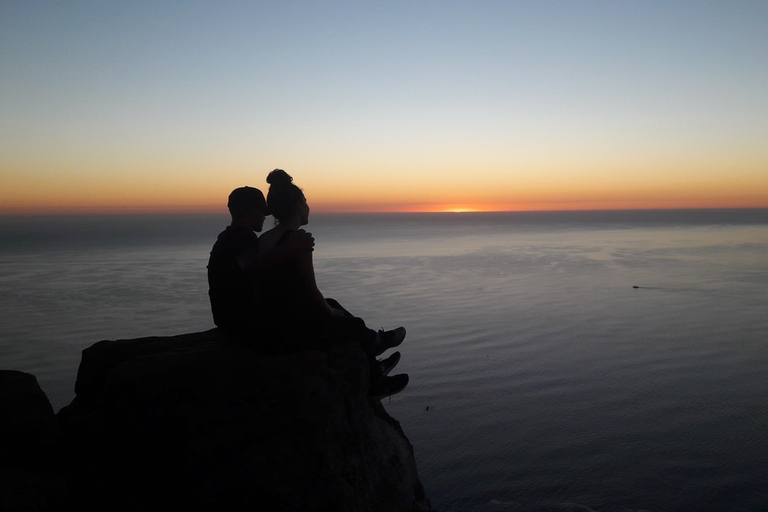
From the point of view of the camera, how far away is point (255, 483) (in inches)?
179

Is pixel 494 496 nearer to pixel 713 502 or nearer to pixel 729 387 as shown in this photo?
pixel 713 502

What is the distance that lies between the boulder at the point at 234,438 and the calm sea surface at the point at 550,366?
231 centimetres

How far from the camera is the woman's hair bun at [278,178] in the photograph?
5.20 m

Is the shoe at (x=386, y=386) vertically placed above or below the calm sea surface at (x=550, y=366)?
above

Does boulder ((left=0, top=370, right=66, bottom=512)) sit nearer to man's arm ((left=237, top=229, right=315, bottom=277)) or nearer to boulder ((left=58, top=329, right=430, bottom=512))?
boulder ((left=58, top=329, right=430, bottom=512))

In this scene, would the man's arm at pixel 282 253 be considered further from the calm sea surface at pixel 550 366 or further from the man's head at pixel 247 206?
the calm sea surface at pixel 550 366

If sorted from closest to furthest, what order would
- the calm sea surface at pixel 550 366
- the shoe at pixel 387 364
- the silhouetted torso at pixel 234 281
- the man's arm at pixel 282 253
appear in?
the man's arm at pixel 282 253
the silhouetted torso at pixel 234 281
the shoe at pixel 387 364
the calm sea surface at pixel 550 366

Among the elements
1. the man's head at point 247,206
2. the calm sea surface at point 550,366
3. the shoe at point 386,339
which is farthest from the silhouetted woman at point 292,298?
the calm sea surface at point 550,366

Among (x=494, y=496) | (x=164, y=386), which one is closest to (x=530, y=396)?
(x=494, y=496)

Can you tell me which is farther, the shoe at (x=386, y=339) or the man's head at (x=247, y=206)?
the shoe at (x=386, y=339)

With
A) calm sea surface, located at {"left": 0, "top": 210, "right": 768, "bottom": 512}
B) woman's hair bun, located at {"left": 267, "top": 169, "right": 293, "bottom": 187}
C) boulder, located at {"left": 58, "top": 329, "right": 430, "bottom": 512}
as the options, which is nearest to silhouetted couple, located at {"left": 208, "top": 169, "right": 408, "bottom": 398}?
woman's hair bun, located at {"left": 267, "top": 169, "right": 293, "bottom": 187}

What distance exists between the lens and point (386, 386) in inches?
228

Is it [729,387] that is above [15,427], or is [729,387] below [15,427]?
below

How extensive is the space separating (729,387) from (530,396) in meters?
3.45
